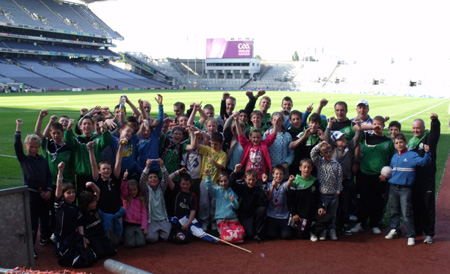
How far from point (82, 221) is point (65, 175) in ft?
3.02

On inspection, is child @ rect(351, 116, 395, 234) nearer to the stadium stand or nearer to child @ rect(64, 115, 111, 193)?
child @ rect(64, 115, 111, 193)

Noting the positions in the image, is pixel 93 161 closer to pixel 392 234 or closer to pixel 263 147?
pixel 263 147

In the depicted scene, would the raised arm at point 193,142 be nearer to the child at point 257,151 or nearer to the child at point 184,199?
the child at point 184,199

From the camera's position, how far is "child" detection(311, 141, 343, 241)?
6262mm

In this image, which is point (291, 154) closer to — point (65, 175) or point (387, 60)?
point (65, 175)

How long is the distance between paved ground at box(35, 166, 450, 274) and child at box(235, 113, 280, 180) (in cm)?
121

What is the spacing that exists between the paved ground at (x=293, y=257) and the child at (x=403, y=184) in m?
0.23

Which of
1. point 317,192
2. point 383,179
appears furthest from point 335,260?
point 383,179

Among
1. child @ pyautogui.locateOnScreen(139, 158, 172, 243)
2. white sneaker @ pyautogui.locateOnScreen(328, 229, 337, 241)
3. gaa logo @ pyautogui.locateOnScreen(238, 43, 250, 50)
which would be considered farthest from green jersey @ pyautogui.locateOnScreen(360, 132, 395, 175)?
gaa logo @ pyautogui.locateOnScreen(238, 43, 250, 50)

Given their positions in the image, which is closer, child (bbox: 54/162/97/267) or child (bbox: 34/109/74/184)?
child (bbox: 54/162/97/267)

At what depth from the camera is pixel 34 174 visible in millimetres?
5527

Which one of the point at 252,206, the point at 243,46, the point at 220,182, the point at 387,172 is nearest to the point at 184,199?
the point at 220,182

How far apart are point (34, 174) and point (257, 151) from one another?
10.8 feet

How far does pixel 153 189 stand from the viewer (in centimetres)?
624
